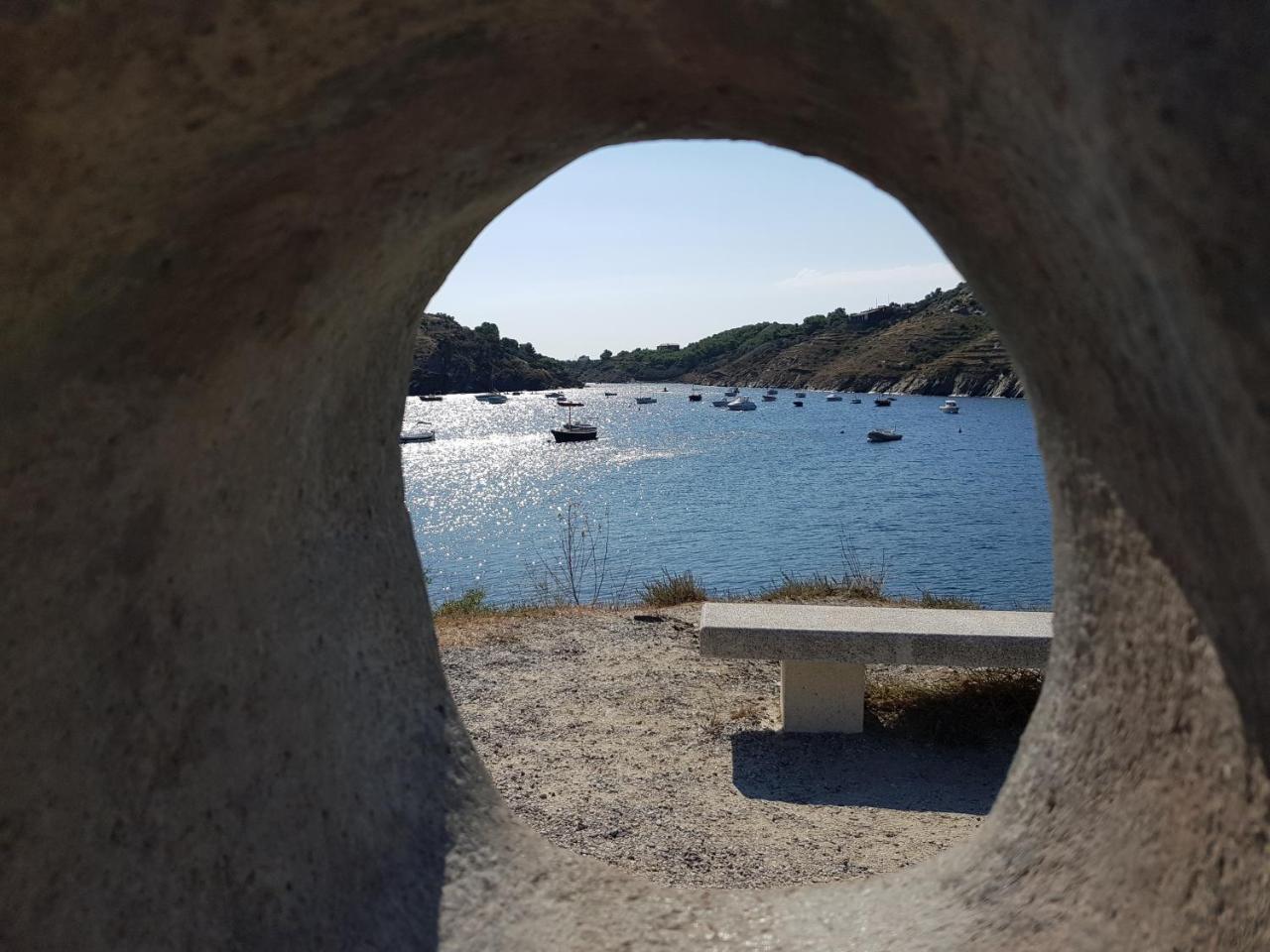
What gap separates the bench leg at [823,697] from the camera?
6.55 meters

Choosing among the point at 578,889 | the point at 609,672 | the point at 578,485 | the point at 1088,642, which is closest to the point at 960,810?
the point at 609,672

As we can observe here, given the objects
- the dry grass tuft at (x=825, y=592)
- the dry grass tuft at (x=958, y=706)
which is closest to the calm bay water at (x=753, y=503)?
the dry grass tuft at (x=825, y=592)

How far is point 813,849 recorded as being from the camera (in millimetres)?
4930

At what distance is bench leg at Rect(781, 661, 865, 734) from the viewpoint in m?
6.55

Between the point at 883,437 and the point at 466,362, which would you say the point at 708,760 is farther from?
the point at 466,362

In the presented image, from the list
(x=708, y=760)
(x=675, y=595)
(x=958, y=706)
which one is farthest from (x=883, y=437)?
(x=708, y=760)

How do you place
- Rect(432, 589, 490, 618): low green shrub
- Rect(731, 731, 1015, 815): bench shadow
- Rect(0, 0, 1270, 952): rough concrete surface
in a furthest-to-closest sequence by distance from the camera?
Rect(432, 589, 490, 618): low green shrub
Rect(731, 731, 1015, 815): bench shadow
Rect(0, 0, 1270, 952): rough concrete surface

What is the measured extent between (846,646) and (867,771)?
74 centimetres

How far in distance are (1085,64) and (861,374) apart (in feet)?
329

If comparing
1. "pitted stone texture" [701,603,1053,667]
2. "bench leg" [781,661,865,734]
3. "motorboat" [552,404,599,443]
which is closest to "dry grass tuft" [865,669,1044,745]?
"bench leg" [781,661,865,734]

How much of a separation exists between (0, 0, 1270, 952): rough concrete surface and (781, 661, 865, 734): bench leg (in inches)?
144

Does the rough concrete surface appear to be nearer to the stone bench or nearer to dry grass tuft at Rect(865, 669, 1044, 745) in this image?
the stone bench

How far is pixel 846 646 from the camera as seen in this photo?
6289mm

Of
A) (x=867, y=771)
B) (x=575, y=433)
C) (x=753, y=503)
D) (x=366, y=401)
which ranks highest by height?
(x=366, y=401)
